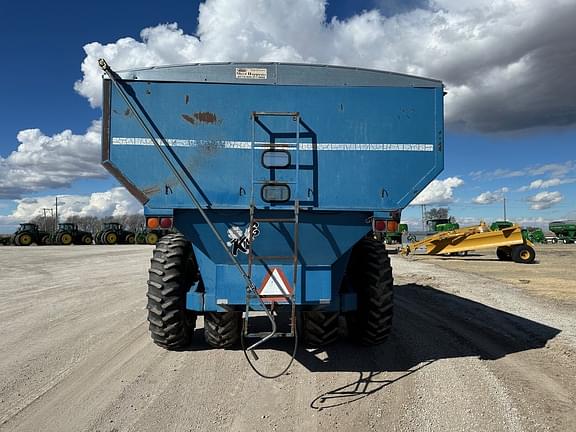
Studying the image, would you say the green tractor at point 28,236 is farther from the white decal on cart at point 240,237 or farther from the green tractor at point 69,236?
the white decal on cart at point 240,237

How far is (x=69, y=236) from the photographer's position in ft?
127

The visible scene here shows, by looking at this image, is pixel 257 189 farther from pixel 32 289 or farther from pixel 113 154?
pixel 32 289

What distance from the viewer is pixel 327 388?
4086 mm

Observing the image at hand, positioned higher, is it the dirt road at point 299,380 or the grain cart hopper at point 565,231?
the grain cart hopper at point 565,231

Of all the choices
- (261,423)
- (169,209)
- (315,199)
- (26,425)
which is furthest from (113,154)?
(261,423)

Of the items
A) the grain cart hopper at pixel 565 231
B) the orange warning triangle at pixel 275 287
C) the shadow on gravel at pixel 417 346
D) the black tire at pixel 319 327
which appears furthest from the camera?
the grain cart hopper at pixel 565 231

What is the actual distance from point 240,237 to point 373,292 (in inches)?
70.5

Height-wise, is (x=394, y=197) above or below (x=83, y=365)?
above

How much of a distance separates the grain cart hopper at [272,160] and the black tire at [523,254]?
17.0 m

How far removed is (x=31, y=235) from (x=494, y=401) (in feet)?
144

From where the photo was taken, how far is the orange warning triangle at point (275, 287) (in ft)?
13.7

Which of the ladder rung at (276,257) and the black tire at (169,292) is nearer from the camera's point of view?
the ladder rung at (276,257)

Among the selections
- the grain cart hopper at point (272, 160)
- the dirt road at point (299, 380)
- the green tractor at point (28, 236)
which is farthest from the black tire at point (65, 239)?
the grain cart hopper at point (272, 160)

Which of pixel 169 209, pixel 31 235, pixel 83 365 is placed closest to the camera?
pixel 169 209
